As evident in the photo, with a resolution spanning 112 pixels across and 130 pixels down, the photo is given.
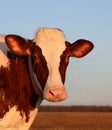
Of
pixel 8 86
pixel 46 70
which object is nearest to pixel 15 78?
pixel 8 86

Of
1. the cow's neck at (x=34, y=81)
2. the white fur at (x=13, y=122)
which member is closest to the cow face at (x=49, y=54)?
the cow's neck at (x=34, y=81)

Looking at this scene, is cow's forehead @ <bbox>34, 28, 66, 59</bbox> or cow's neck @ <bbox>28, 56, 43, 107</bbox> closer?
cow's forehead @ <bbox>34, 28, 66, 59</bbox>

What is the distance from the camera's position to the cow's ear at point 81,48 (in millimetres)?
11805

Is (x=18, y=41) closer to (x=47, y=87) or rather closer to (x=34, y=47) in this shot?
(x=34, y=47)

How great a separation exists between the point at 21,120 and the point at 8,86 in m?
0.82

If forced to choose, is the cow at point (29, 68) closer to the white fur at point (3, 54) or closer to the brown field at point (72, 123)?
the white fur at point (3, 54)

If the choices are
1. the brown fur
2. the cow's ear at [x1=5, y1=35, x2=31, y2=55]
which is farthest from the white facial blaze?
the brown fur

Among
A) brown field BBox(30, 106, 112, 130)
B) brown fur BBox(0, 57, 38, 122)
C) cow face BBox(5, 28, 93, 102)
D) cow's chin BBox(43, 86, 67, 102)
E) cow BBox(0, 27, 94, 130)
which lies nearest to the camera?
cow's chin BBox(43, 86, 67, 102)

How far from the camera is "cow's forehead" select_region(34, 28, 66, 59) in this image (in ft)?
36.4

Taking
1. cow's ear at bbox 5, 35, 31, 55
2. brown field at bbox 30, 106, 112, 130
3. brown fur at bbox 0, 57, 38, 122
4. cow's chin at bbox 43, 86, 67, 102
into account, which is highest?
cow's ear at bbox 5, 35, 31, 55

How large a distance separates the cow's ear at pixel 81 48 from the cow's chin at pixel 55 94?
58.6 inches

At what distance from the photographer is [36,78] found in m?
11.3

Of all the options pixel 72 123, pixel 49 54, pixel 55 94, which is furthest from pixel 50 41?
pixel 72 123

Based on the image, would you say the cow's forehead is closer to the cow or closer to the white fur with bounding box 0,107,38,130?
the cow
